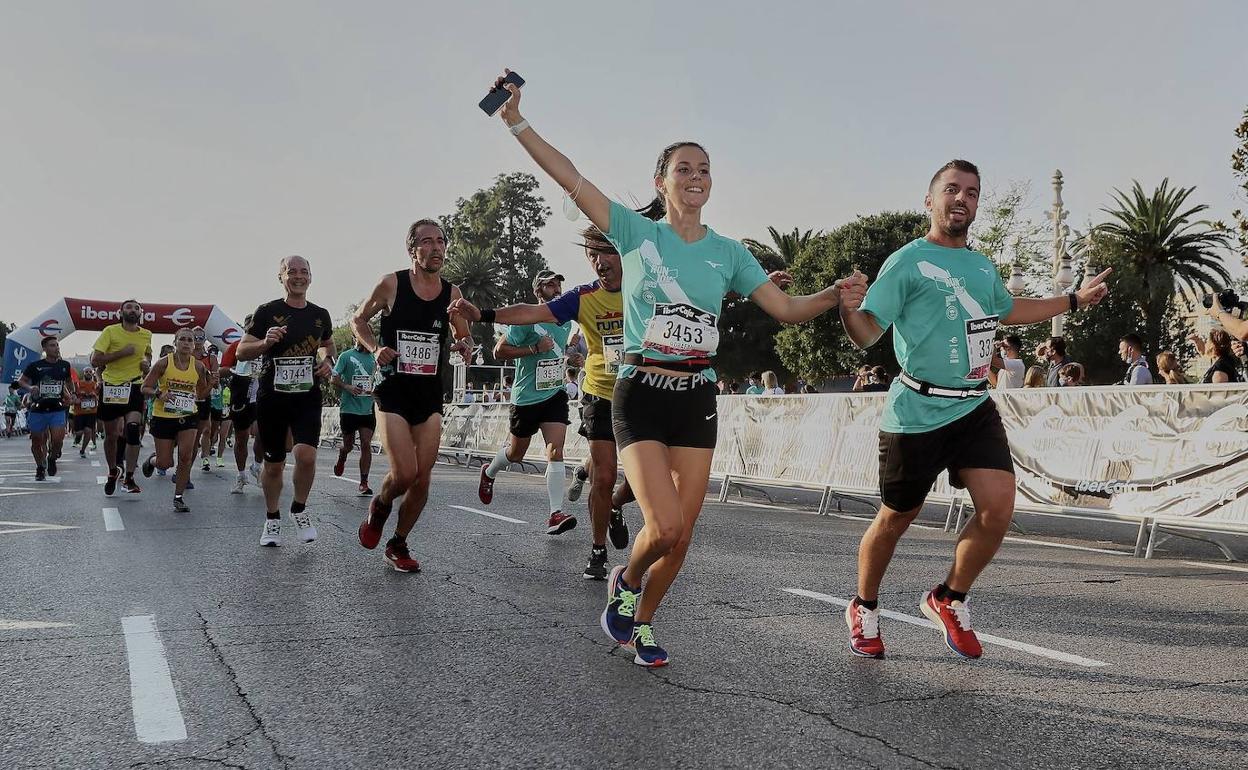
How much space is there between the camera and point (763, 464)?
1348cm

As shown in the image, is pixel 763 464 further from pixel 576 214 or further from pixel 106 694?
pixel 106 694

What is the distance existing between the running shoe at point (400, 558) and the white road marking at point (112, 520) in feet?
11.4

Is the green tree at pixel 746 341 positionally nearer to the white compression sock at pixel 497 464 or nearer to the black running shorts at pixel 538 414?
the white compression sock at pixel 497 464

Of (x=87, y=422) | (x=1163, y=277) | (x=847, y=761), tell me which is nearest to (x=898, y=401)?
(x=847, y=761)

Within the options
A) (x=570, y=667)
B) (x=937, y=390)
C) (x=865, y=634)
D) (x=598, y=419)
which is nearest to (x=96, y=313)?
(x=598, y=419)

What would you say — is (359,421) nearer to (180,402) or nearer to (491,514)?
(180,402)

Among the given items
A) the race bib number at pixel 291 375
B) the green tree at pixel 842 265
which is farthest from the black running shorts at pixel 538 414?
the green tree at pixel 842 265

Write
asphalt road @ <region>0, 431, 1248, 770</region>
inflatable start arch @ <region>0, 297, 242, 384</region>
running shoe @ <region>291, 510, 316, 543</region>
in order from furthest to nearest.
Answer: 1. inflatable start arch @ <region>0, 297, 242, 384</region>
2. running shoe @ <region>291, 510, 316, 543</region>
3. asphalt road @ <region>0, 431, 1248, 770</region>

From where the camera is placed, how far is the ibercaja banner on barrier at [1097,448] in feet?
27.8

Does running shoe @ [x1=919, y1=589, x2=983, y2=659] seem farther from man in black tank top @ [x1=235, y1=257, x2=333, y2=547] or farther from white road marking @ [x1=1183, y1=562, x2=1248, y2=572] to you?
man in black tank top @ [x1=235, y1=257, x2=333, y2=547]

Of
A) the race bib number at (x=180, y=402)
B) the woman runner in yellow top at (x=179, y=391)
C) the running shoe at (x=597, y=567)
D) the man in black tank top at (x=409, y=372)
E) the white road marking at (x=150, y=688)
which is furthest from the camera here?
the race bib number at (x=180, y=402)

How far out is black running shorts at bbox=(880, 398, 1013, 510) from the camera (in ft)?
14.8

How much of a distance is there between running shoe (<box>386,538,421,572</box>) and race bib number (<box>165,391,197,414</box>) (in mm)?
6522

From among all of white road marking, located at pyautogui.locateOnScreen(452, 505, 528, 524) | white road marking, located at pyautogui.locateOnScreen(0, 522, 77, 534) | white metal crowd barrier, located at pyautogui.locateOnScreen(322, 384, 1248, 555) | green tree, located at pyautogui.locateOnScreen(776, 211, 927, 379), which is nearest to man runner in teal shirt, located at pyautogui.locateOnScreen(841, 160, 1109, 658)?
white metal crowd barrier, located at pyautogui.locateOnScreen(322, 384, 1248, 555)
